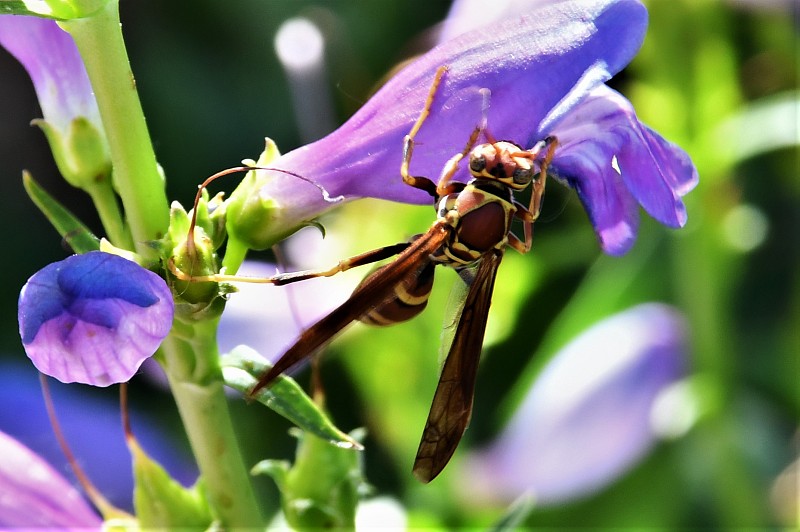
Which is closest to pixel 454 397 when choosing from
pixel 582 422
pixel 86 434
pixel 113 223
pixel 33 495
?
pixel 113 223

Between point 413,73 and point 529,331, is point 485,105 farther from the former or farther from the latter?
point 529,331

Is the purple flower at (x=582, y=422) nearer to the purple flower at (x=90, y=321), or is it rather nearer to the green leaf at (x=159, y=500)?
the green leaf at (x=159, y=500)

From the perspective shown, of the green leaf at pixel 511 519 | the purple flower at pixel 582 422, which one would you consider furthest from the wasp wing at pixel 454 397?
the purple flower at pixel 582 422

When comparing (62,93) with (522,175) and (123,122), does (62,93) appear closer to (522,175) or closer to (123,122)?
(123,122)

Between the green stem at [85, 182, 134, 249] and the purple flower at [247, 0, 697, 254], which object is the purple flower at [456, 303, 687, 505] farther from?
the green stem at [85, 182, 134, 249]

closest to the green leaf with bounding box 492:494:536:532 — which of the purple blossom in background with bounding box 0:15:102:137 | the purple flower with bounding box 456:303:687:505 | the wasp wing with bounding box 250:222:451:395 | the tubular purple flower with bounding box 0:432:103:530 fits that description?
the wasp wing with bounding box 250:222:451:395

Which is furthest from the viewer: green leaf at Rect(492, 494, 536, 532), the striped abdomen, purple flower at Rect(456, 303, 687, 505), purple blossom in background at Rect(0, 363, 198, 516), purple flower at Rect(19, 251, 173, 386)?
purple flower at Rect(456, 303, 687, 505)
